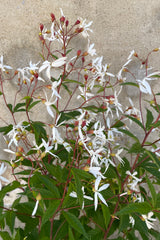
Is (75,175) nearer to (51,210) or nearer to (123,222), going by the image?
(51,210)

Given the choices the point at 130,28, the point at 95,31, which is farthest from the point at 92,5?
the point at 130,28

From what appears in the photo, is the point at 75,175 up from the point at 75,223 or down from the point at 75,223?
up

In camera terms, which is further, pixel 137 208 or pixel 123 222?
pixel 123 222

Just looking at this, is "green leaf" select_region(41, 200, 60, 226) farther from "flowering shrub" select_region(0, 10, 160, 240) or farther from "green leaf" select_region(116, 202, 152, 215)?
"green leaf" select_region(116, 202, 152, 215)

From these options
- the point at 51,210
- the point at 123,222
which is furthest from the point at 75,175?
the point at 123,222

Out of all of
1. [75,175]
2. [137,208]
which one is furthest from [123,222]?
[75,175]

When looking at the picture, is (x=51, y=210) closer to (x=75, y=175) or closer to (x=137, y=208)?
(x=75, y=175)

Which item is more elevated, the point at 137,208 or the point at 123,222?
the point at 137,208

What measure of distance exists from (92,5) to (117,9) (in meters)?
0.14

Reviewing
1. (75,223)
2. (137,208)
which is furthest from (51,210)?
(137,208)

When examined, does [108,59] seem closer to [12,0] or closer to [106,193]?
[12,0]

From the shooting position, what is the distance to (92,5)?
1250mm

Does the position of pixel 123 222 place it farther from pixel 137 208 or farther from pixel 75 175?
pixel 75 175

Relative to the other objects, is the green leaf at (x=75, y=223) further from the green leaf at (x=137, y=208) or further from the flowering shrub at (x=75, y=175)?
the green leaf at (x=137, y=208)
